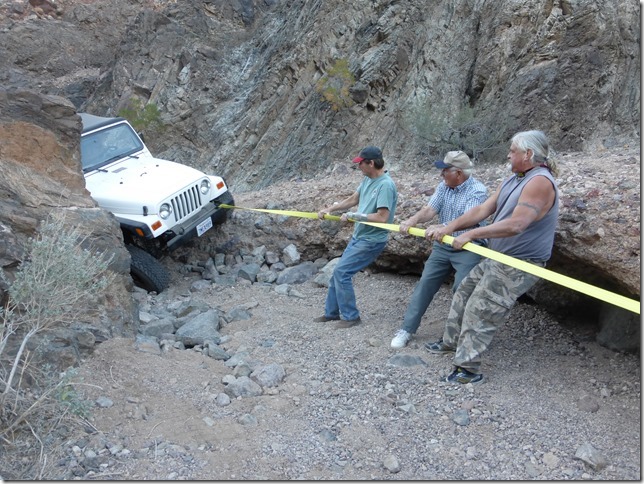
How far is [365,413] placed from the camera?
4.32 m

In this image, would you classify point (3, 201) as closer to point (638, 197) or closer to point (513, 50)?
point (638, 197)

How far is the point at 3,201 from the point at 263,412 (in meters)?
2.86

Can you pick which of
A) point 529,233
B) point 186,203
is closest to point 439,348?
point 529,233

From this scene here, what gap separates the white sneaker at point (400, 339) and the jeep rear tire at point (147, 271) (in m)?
3.10

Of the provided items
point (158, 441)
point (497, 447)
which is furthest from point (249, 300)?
point (497, 447)

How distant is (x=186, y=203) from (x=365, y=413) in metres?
4.03

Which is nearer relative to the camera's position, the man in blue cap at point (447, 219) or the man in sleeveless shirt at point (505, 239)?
the man in sleeveless shirt at point (505, 239)

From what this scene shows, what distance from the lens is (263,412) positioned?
433 cm

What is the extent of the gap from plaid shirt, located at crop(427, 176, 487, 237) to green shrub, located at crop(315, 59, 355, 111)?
651 centimetres

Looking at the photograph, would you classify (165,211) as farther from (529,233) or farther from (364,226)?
(529,233)

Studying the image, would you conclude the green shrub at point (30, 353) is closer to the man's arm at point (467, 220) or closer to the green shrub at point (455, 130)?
the man's arm at point (467, 220)

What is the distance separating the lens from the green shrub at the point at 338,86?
11367 millimetres

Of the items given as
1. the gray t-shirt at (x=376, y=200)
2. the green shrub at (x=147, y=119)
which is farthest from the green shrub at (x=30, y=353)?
the green shrub at (x=147, y=119)

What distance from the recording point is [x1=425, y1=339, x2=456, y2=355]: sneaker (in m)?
5.03
